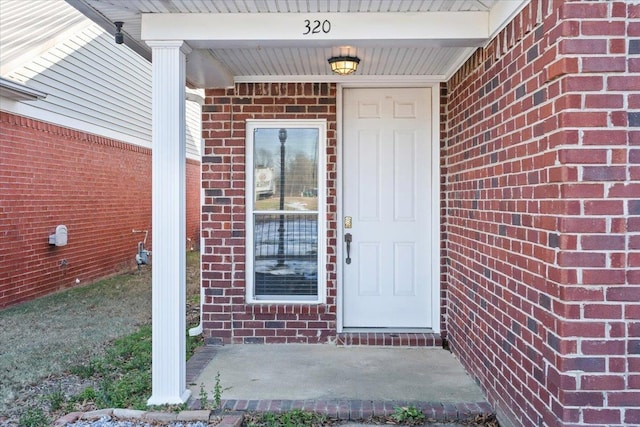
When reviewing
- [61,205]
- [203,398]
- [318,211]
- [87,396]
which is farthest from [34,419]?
[61,205]

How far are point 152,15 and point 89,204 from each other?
249 inches

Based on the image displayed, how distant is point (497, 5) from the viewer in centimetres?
308

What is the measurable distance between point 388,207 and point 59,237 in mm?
5430

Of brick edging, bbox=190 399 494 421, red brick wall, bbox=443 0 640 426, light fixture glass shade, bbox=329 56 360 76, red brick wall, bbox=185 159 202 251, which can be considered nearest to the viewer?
red brick wall, bbox=443 0 640 426

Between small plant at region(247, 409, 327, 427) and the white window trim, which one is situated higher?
the white window trim

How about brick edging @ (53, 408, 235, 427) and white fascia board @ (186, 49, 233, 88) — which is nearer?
brick edging @ (53, 408, 235, 427)

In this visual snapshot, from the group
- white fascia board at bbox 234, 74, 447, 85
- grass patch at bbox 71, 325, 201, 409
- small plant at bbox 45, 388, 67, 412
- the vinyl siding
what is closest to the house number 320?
white fascia board at bbox 234, 74, 447, 85

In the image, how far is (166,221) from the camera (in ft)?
10.8

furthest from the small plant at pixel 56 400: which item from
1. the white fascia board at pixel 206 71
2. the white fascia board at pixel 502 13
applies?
the white fascia board at pixel 502 13

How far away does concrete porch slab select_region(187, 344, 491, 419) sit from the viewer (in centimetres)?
340

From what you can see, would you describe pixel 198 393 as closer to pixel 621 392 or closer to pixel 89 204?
pixel 621 392

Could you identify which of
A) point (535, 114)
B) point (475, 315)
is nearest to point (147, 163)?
point (475, 315)

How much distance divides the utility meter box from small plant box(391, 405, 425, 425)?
6.33m

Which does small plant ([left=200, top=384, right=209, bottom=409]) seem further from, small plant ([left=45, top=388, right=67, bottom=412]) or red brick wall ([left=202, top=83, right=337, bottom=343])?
red brick wall ([left=202, top=83, right=337, bottom=343])
